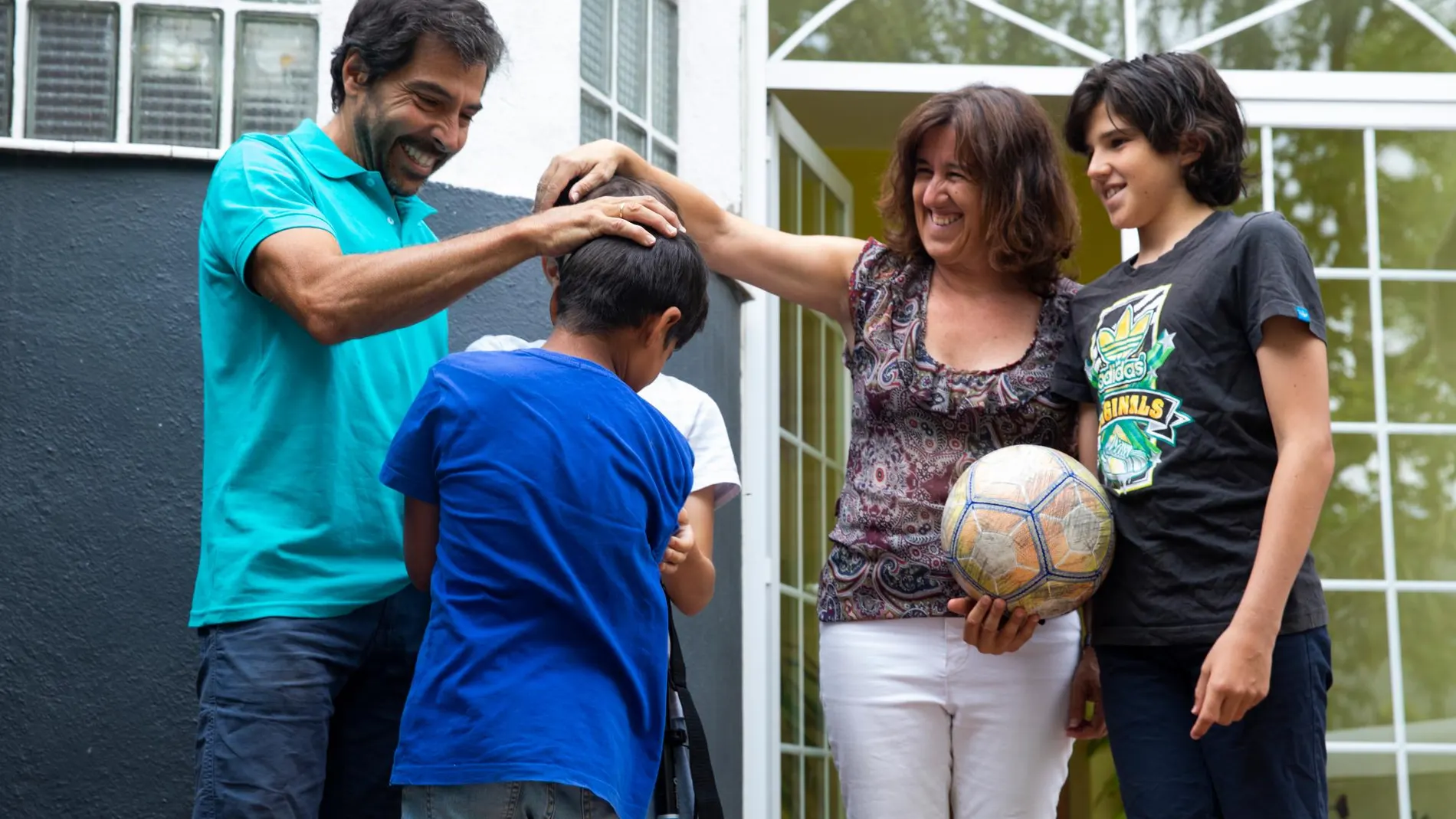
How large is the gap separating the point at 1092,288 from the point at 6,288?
2191 millimetres

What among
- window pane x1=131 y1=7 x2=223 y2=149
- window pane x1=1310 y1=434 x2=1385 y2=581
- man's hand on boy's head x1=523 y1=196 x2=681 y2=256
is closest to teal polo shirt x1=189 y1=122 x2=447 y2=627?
man's hand on boy's head x1=523 y1=196 x2=681 y2=256

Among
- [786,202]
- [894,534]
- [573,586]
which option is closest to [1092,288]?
[894,534]

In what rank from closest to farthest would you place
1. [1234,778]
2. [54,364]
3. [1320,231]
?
[1234,778] < [54,364] < [1320,231]

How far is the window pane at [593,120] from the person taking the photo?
3672 mm

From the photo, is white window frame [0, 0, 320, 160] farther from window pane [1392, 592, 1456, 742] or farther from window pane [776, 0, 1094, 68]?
window pane [1392, 592, 1456, 742]

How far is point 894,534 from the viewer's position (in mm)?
2541

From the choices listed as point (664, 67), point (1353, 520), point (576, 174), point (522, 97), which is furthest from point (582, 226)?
point (1353, 520)

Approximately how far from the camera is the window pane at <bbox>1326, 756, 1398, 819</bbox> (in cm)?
418

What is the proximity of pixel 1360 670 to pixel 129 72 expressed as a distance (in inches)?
142

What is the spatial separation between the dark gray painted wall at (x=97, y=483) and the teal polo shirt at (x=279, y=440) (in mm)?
1057

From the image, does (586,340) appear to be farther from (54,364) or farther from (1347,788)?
(1347,788)

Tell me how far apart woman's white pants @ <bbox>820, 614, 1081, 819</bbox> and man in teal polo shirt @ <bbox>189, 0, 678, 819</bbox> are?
793mm

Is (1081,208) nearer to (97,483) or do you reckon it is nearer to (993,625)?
(993,625)

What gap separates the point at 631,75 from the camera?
13.0ft
